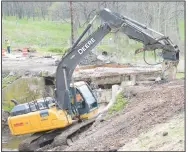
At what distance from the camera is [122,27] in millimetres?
15320

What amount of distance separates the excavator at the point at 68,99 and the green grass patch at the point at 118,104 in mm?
919

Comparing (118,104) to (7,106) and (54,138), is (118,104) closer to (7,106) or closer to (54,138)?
(54,138)

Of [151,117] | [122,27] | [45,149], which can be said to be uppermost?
[122,27]

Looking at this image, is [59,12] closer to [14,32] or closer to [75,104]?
[14,32]

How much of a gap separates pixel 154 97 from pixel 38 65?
12.6 metres

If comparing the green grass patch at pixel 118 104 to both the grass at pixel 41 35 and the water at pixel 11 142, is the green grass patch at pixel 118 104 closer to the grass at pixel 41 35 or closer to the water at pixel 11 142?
the water at pixel 11 142

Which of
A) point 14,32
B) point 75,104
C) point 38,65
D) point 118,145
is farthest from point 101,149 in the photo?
point 14,32

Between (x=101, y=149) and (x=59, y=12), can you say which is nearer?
(x=101, y=149)

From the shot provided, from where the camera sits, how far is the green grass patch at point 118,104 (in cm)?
1623

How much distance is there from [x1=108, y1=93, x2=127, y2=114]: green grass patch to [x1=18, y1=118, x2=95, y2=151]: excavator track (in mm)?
953

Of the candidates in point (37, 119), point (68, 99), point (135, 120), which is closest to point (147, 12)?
point (68, 99)

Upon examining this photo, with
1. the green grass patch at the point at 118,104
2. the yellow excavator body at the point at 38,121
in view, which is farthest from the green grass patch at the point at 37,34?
the yellow excavator body at the point at 38,121

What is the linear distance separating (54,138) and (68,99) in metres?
1.44

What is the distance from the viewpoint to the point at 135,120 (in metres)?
13.3
